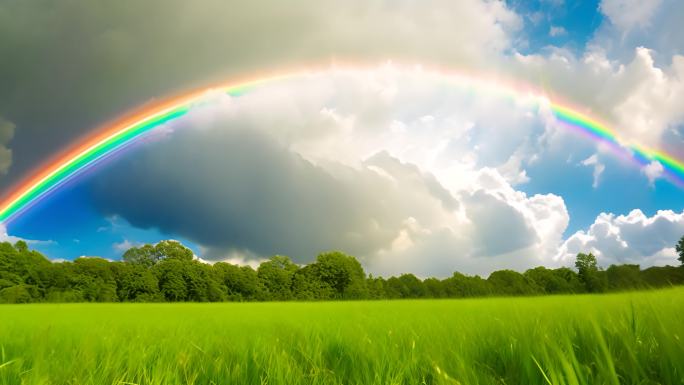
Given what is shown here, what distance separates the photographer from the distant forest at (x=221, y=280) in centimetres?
5838

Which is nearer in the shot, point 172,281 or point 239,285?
point 172,281

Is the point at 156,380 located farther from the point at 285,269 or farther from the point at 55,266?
the point at 285,269

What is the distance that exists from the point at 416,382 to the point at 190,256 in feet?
275

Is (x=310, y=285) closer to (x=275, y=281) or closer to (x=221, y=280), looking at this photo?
(x=275, y=281)

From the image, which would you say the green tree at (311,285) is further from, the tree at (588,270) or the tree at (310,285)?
the tree at (588,270)

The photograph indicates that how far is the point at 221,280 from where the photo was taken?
70.1 metres

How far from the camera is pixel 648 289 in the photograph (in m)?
4.11

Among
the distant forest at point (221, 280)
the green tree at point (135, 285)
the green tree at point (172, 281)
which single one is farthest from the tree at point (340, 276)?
the green tree at point (135, 285)

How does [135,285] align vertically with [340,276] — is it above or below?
below

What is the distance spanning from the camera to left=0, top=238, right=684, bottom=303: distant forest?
5838 cm

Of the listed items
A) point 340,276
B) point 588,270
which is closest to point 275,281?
point 340,276

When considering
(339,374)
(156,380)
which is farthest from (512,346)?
(156,380)

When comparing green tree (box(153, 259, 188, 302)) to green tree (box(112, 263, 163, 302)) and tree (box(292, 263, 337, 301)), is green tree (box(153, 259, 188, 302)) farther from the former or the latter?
tree (box(292, 263, 337, 301))

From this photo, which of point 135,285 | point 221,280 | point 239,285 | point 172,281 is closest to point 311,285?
point 239,285
